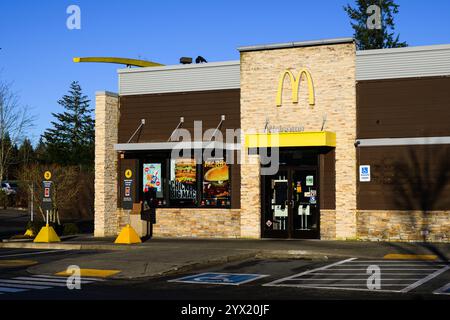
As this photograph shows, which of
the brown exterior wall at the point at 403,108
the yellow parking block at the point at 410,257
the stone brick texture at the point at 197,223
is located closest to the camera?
the yellow parking block at the point at 410,257

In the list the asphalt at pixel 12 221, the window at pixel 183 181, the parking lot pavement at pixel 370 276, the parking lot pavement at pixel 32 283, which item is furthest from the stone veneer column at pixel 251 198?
the asphalt at pixel 12 221

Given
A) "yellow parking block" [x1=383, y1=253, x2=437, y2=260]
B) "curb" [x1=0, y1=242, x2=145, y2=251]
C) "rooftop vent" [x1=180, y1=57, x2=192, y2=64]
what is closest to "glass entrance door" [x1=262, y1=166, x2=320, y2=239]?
"yellow parking block" [x1=383, y1=253, x2=437, y2=260]

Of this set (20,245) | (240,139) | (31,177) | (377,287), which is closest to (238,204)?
(240,139)

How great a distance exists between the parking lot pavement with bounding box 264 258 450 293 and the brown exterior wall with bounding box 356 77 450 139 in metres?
6.05

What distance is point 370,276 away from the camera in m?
12.9

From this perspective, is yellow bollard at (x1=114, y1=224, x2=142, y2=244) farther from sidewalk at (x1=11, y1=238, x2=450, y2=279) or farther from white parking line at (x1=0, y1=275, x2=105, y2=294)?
white parking line at (x1=0, y1=275, x2=105, y2=294)

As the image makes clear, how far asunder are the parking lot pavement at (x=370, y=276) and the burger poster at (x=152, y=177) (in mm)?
9592

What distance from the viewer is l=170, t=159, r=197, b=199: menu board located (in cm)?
2306

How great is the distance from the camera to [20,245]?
70.6 feet

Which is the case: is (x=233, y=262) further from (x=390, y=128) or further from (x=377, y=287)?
(x=390, y=128)

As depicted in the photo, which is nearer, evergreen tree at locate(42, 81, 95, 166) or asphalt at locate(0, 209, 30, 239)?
asphalt at locate(0, 209, 30, 239)

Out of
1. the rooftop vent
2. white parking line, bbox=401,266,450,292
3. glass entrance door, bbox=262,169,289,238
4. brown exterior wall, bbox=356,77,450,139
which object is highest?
the rooftop vent

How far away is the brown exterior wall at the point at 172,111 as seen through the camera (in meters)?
22.7

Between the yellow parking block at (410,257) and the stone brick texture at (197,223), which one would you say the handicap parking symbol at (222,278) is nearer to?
the yellow parking block at (410,257)
